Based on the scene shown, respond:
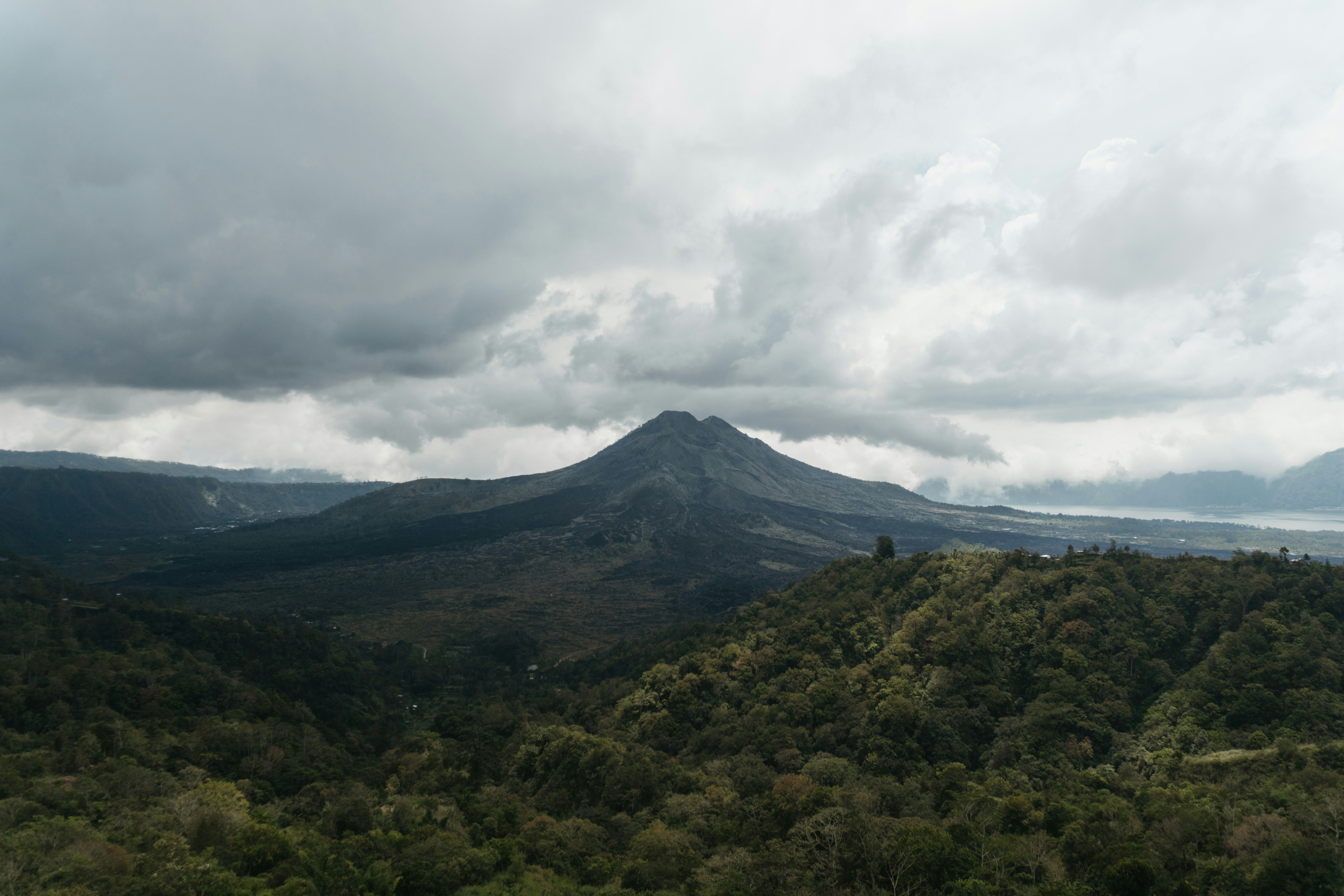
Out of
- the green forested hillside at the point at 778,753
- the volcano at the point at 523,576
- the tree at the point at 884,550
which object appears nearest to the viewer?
the green forested hillside at the point at 778,753

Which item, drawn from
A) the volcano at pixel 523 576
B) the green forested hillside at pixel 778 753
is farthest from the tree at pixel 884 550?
the volcano at pixel 523 576

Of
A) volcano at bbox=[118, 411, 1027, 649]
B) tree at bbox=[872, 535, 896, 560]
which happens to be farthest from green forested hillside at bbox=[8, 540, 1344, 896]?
volcano at bbox=[118, 411, 1027, 649]

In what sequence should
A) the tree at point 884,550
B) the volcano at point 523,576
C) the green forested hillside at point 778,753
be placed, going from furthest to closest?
the volcano at point 523,576
the tree at point 884,550
the green forested hillside at point 778,753

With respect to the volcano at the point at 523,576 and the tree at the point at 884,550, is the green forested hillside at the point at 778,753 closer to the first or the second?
the tree at the point at 884,550

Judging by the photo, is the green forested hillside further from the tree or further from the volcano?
the volcano

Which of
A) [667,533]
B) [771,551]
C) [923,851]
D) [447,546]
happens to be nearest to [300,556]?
[447,546]

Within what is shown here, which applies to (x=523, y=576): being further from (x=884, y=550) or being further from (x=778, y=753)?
(x=778, y=753)

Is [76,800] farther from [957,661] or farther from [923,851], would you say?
[957,661]

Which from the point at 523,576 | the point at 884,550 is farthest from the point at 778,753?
the point at 523,576

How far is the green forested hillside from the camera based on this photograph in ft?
80.9

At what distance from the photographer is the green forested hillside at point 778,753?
2467 centimetres

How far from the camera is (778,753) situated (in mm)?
43531

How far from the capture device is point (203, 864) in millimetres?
24078

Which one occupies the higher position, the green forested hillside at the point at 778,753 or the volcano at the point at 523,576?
the green forested hillside at the point at 778,753
